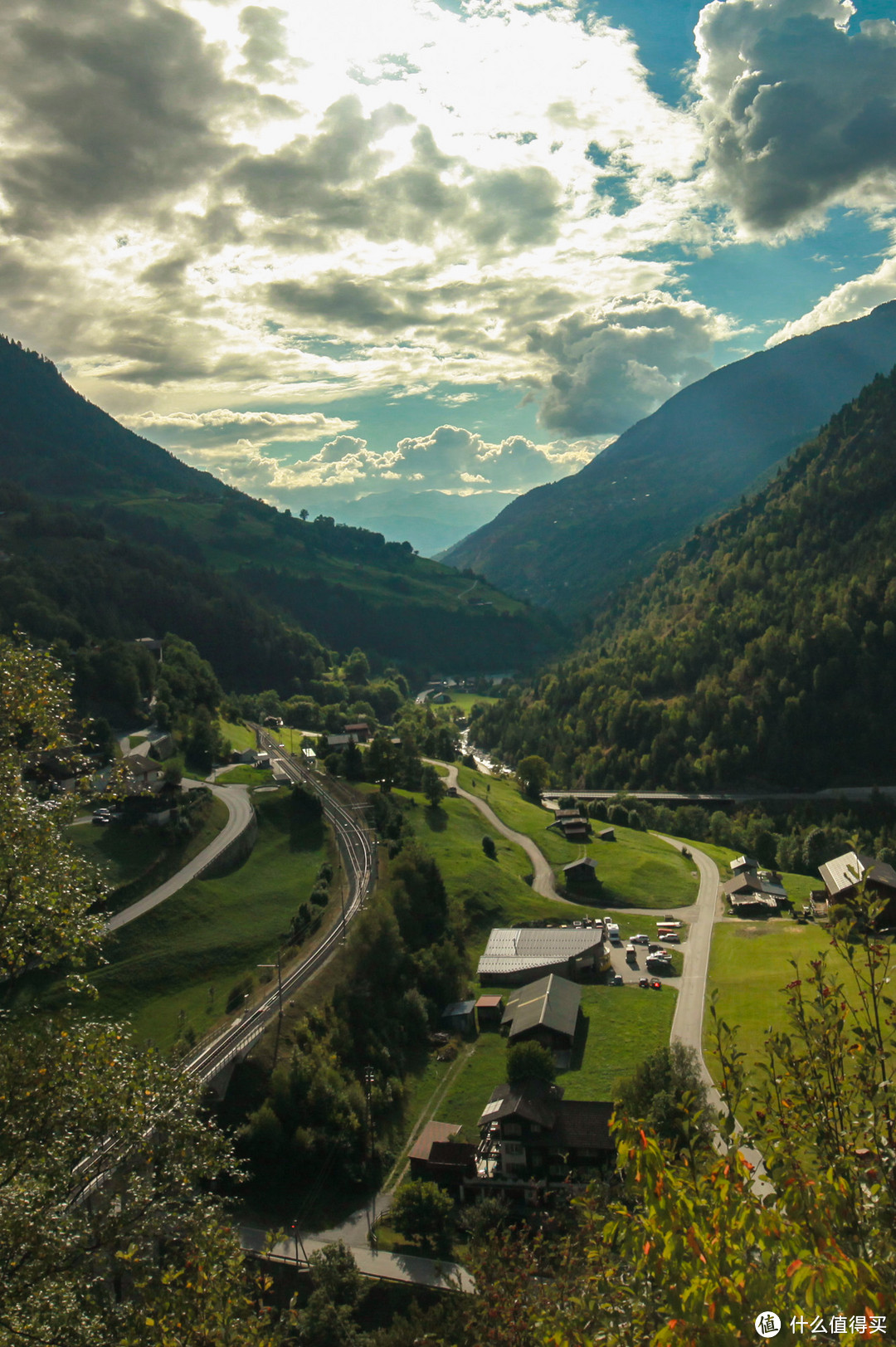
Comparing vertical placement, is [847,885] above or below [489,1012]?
above

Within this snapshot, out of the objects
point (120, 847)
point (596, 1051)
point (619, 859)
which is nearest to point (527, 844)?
point (619, 859)

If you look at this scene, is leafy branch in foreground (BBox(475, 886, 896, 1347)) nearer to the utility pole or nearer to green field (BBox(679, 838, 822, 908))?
the utility pole

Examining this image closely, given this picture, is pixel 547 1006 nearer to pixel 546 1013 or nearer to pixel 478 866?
pixel 546 1013

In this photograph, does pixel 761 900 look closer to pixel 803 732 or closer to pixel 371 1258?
pixel 371 1258

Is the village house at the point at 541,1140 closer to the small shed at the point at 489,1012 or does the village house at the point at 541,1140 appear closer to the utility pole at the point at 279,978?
the small shed at the point at 489,1012

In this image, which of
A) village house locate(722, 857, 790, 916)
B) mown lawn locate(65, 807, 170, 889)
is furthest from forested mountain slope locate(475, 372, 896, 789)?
Result: mown lawn locate(65, 807, 170, 889)

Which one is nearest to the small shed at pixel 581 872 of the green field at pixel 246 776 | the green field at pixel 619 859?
the green field at pixel 619 859

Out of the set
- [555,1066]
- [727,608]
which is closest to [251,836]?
[555,1066]
